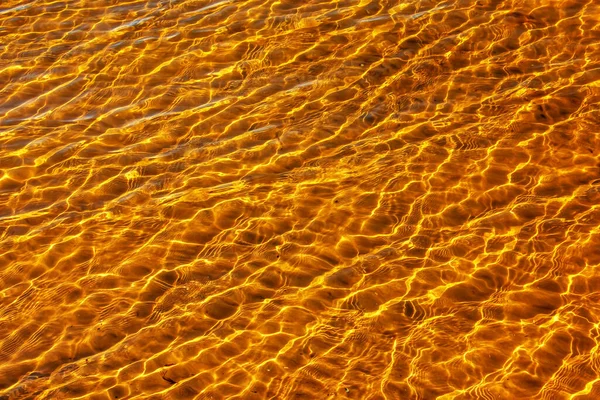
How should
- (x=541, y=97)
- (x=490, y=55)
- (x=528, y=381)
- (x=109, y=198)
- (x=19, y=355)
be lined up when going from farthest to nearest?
(x=490, y=55)
(x=541, y=97)
(x=109, y=198)
(x=19, y=355)
(x=528, y=381)

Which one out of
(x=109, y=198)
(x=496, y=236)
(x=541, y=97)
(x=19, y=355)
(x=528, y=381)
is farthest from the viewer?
(x=541, y=97)

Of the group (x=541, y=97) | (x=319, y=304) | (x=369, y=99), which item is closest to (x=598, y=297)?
(x=319, y=304)

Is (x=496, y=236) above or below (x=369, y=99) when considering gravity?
below

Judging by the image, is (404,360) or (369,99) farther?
(369,99)

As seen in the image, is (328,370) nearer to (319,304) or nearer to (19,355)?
(319,304)

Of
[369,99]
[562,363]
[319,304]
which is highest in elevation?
[369,99]

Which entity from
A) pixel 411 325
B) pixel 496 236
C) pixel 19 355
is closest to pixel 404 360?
pixel 411 325
